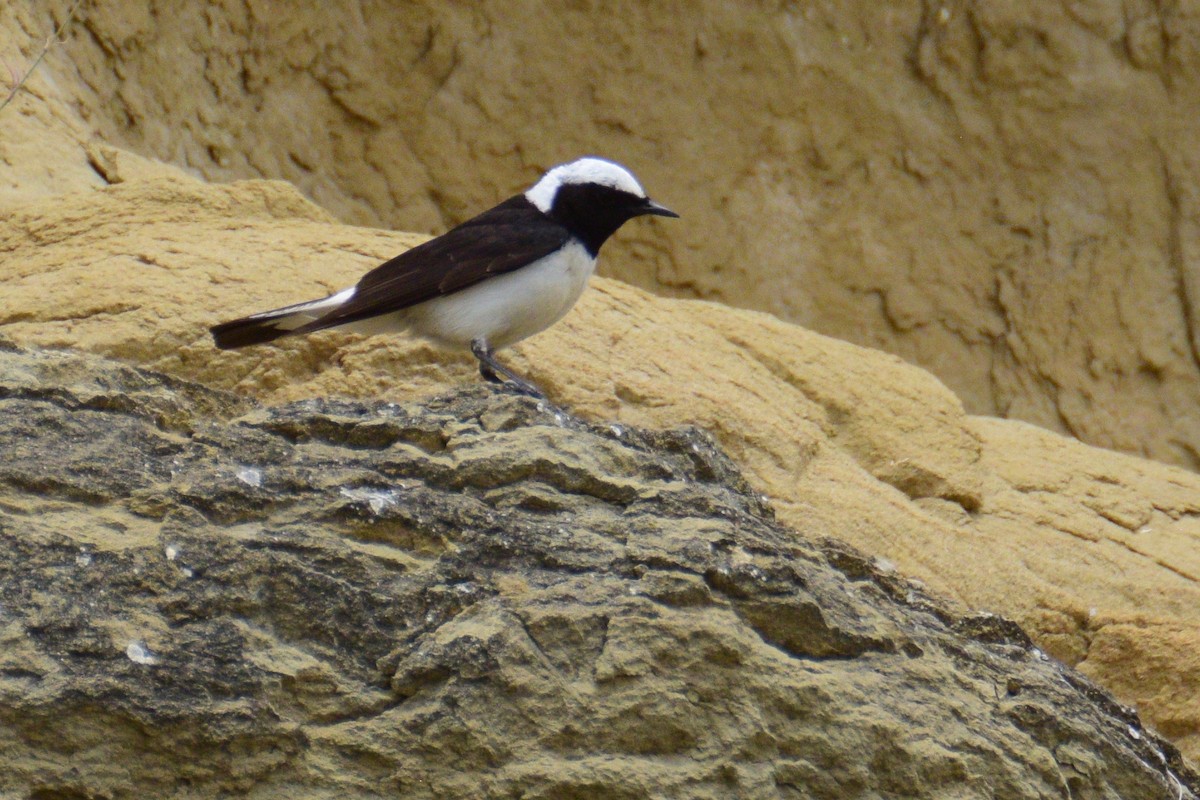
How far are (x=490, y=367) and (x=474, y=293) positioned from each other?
26 centimetres

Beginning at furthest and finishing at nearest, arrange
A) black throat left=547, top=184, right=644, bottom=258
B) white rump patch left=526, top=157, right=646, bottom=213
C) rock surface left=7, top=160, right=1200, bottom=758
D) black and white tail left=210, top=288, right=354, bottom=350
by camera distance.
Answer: white rump patch left=526, top=157, right=646, bottom=213
black throat left=547, top=184, right=644, bottom=258
rock surface left=7, top=160, right=1200, bottom=758
black and white tail left=210, top=288, right=354, bottom=350

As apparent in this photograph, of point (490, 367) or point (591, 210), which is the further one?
point (591, 210)

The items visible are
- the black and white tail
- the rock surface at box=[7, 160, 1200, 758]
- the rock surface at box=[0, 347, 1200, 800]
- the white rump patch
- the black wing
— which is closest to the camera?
the rock surface at box=[0, 347, 1200, 800]

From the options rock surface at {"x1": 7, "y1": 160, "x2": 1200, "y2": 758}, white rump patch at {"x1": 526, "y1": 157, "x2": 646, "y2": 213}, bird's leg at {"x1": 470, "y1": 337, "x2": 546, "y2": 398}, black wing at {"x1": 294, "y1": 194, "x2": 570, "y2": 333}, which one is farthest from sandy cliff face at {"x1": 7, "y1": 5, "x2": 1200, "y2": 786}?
white rump patch at {"x1": 526, "y1": 157, "x2": 646, "y2": 213}

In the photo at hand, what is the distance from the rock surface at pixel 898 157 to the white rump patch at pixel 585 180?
395cm

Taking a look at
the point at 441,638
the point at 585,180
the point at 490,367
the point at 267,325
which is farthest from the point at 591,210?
the point at 441,638

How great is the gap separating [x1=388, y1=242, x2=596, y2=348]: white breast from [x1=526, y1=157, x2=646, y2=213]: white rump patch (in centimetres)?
45

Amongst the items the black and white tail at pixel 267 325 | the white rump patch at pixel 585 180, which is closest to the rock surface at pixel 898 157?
the white rump patch at pixel 585 180

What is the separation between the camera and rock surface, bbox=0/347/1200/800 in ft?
9.32

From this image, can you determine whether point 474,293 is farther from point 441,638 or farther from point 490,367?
point 441,638

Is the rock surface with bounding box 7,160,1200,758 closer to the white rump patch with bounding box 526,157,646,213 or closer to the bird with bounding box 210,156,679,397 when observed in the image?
the bird with bounding box 210,156,679,397

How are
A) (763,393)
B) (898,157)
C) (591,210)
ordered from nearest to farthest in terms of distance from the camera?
(591,210)
(763,393)
(898,157)

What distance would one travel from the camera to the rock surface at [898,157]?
32.3 ft

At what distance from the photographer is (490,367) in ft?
17.1
